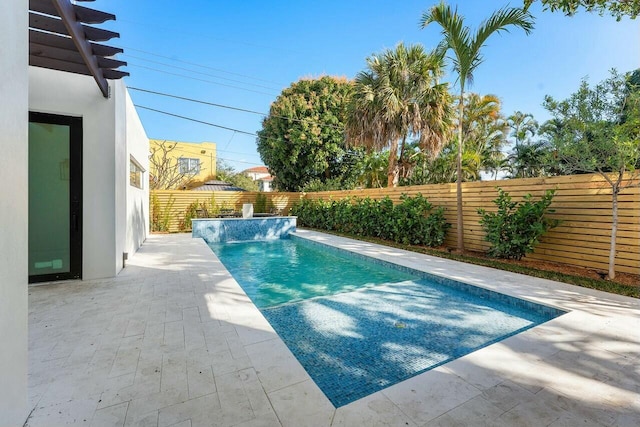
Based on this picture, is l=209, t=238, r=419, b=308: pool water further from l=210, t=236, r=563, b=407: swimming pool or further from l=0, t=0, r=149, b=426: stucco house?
l=0, t=0, r=149, b=426: stucco house

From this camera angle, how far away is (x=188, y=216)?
13.9 m

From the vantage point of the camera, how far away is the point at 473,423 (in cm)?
177

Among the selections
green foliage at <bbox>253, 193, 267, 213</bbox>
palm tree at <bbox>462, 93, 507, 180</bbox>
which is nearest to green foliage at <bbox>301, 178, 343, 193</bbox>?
green foliage at <bbox>253, 193, 267, 213</bbox>

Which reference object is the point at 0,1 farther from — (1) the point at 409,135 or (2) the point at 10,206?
(1) the point at 409,135

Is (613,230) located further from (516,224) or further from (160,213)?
→ (160,213)

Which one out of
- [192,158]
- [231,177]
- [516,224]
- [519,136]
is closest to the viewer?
[516,224]

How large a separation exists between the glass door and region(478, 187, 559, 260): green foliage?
312 inches

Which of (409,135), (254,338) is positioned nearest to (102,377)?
(254,338)

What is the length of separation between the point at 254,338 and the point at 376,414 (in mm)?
1444

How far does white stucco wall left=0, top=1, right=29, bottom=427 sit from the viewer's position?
1.44m

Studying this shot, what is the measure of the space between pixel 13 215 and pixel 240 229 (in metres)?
10.5

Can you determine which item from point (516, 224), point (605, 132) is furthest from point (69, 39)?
point (516, 224)

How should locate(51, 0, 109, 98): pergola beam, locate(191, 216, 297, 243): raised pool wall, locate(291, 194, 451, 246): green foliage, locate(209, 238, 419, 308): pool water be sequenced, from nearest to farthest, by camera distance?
locate(51, 0, 109, 98): pergola beam
locate(209, 238, 419, 308): pool water
locate(291, 194, 451, 246): green foliage
locate(191, 216, 297, 243): raised pool wall

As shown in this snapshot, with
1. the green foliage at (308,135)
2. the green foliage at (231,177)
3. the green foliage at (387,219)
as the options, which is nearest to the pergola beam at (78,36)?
the green foliage at (387,219)
